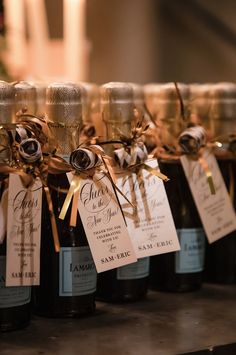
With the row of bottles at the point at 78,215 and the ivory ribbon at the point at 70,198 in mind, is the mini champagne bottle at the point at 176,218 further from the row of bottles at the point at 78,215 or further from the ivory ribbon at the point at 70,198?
the ivory ribbon at the point at 70,198

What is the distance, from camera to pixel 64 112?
3.03 ft

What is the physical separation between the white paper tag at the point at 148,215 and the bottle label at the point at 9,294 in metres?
0.17

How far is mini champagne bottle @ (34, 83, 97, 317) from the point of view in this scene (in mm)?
947

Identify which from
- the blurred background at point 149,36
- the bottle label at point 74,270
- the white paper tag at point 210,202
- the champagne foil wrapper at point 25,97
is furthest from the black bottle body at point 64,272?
the blurred background at point 149,36

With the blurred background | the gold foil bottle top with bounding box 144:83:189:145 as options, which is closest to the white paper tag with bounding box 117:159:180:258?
the gold foil bottle top with bounding box 144:83:189:145

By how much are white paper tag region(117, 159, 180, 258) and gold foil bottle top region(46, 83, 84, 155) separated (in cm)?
10

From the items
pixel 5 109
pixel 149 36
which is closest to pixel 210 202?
pixel 5 109

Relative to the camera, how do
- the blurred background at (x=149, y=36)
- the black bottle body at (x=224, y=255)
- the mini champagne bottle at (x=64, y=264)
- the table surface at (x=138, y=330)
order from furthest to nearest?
1. the blurred background at (x=149, y=36)
2. the black bottle body at (x=224, y=255)
3. the mini champagne bottle at (x=64, y=264)
4. the table surface at (x=138, y=330)

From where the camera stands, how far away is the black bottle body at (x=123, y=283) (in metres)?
1.05

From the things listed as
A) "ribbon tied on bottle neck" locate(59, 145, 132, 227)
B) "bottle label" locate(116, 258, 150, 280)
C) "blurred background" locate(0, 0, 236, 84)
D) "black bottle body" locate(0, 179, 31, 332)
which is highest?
"blurred background" locate(0, 0, 236, 84)

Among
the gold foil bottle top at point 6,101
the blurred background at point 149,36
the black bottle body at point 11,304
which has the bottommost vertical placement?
the black bottle body at point 11,304

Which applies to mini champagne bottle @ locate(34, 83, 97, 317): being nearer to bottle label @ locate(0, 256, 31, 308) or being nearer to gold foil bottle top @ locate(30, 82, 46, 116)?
bottle label @ locate(0, 256, 31, 308)

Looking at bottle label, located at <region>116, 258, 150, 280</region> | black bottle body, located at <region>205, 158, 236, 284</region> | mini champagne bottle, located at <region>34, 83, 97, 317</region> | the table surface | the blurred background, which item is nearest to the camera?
the table surface

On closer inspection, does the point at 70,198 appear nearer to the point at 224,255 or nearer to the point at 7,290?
the point at 7,290
